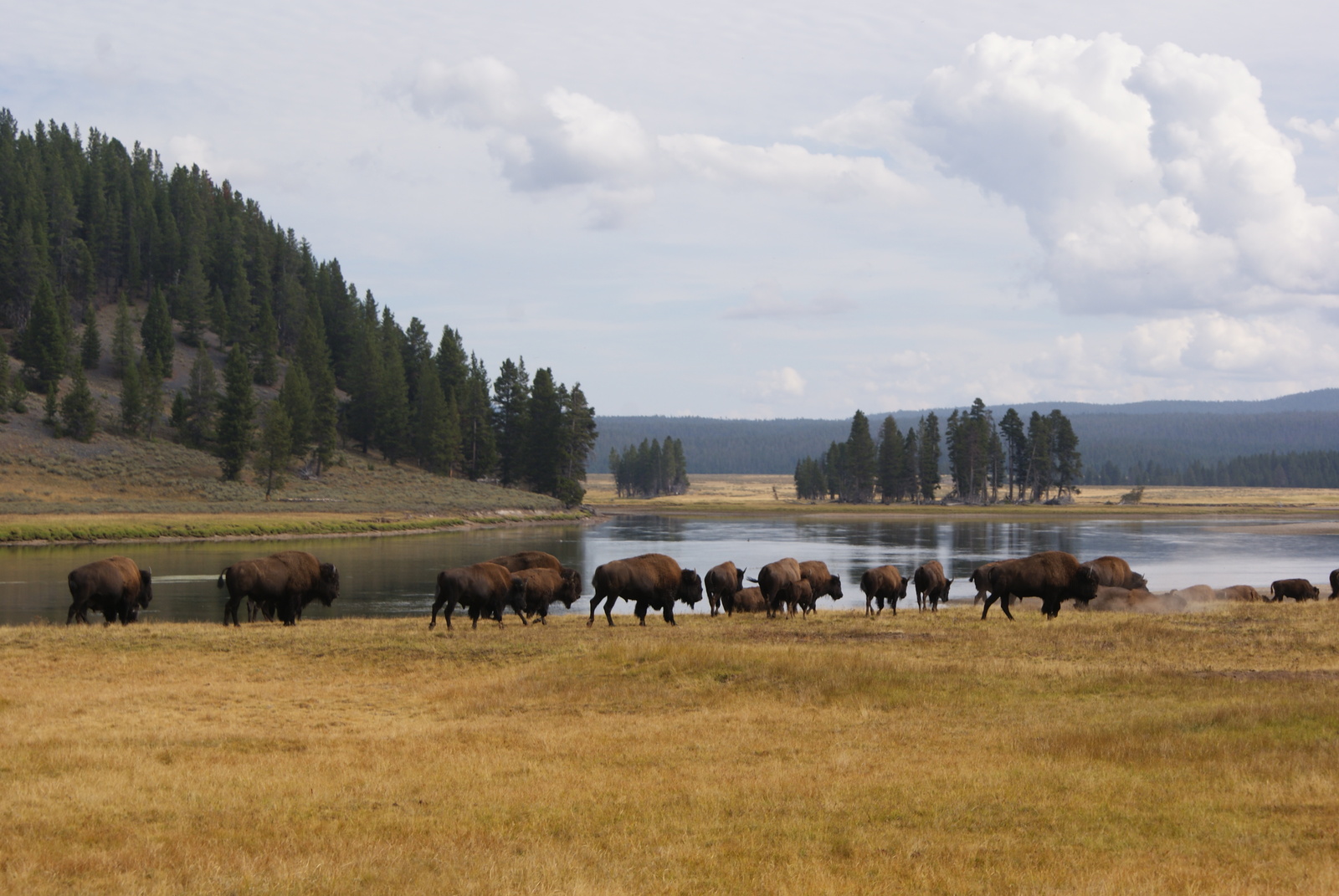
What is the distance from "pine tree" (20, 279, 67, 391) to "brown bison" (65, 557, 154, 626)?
8483 centimetres

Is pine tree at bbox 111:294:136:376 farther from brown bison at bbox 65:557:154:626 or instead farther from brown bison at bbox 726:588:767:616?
brown bison at bbox 726:588:767:616

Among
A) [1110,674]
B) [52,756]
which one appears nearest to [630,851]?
[52,756]

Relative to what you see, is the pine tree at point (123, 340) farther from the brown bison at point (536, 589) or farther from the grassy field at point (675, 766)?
the grassy field at point (675, 766)

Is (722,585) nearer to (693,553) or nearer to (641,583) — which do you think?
(641,583)

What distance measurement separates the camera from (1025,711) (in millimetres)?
15656

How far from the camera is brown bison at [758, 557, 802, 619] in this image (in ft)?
103

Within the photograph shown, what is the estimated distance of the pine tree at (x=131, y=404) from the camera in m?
101

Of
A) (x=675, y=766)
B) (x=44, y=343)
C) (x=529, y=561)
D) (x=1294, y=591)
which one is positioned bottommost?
(x=1294, y=591)

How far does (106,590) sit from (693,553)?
131ft

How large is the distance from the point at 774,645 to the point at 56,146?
163 meters

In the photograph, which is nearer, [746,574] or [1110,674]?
[1110,674]

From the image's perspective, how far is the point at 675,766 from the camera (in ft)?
42.2

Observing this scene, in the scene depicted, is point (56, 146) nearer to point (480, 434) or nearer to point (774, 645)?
point (480, 434)

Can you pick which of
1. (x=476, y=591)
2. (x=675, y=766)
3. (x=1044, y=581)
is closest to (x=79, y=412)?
(x=476, y=591)
